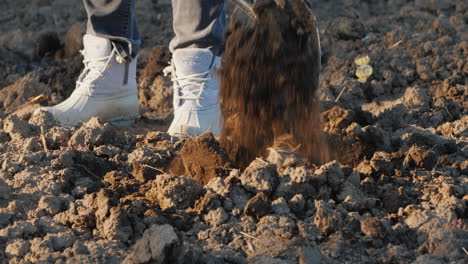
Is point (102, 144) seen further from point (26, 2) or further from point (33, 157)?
point (26, 2)

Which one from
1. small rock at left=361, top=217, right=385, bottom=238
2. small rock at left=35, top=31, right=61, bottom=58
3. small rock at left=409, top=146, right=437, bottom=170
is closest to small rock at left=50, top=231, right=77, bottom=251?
small rock at left=361, top=217, right=385, bottom=238

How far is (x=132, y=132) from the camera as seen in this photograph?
3602 millimetres

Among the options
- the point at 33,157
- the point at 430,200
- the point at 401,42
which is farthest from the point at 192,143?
the point at 401,42

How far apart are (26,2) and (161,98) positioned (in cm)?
277

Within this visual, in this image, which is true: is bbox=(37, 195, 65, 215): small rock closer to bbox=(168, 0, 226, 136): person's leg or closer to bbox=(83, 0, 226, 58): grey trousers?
bbox=(168, 0, 226, 136): person's leg

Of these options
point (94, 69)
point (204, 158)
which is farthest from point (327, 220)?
point (94, 69)

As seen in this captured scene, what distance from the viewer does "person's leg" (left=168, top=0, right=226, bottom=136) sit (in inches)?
120

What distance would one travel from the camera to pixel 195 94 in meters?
3.21

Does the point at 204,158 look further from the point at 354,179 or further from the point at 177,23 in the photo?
the point at 177,23

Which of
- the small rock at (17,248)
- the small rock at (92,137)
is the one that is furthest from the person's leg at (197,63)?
the small rock at (17,248)

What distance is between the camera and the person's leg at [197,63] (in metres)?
3.04

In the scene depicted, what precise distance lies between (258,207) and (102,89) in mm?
1673

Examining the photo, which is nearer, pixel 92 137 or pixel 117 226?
pixel 117 226

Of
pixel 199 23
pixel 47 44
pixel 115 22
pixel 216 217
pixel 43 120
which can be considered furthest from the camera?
pixel 47 44
